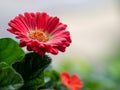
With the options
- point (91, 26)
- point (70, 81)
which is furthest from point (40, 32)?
point (91, 26)

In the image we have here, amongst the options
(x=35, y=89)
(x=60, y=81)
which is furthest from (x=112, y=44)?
(x=35, y=89)

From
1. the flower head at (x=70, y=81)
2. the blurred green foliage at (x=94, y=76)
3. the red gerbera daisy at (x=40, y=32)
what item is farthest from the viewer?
the blurred green foliage at (x=94, y=76)

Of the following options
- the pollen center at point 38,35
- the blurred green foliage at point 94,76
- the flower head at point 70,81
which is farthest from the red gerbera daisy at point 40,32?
the blurred green foliage at point 94,76

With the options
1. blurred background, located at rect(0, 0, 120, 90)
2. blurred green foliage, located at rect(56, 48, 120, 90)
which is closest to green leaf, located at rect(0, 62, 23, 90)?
blurred green foliage, located at rect(56, 48, 120, 90)

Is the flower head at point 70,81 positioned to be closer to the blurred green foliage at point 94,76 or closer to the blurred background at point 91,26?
the blurred green foliage at point 94,76

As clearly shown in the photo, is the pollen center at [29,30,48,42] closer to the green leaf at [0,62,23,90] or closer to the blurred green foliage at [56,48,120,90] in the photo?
the green leaf at [0,62,23,90]
